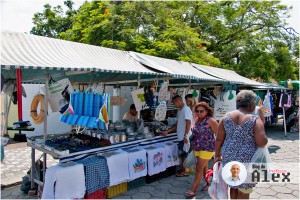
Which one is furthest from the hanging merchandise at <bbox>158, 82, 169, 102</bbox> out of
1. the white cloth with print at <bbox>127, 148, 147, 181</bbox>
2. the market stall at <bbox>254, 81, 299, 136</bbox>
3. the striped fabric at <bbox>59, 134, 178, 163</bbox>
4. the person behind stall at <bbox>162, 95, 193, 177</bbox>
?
the market stall at <bbox>254, 81, 299, 136</bbox>

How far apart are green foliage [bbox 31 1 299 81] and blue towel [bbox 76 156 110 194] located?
717 centimetres

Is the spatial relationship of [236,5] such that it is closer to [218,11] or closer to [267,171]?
[218,11]

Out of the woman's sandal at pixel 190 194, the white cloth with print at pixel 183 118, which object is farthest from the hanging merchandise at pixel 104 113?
the woman's sandal at pixel 190 194

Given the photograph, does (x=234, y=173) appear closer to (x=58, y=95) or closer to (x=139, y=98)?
(x=58, y=95)

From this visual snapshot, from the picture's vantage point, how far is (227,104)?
7.27 metres

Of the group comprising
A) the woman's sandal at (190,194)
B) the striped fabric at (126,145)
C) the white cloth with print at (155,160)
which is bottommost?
the woman's sandal at (190,194)

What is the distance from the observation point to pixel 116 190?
4082 millimetres

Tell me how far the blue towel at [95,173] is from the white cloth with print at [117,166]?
0.26ft

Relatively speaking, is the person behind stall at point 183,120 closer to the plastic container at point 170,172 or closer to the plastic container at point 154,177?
the plastic container at point 170,172

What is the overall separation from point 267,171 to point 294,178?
116 inches

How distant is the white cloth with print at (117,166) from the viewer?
3.85m

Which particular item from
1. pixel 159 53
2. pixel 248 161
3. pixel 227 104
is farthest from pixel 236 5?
pixel 248 161

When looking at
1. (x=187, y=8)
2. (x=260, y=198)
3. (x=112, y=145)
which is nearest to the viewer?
(x=260, y=198)

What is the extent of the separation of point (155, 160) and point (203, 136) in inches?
46.2
